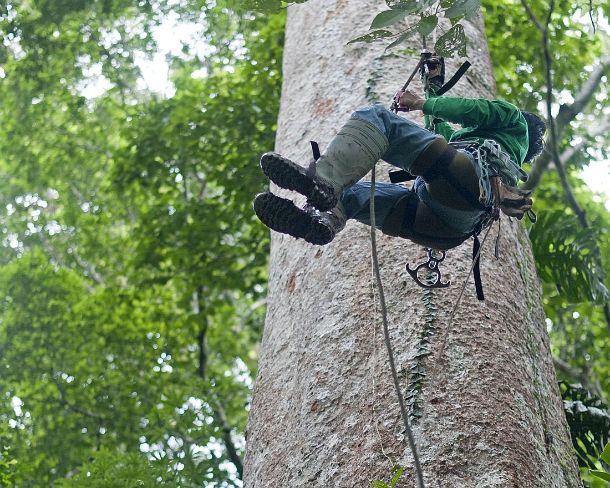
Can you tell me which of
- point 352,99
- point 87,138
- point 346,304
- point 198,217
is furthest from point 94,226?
point 346,304

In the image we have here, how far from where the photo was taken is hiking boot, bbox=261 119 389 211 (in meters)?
2.52

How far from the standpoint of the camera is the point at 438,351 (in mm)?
2613

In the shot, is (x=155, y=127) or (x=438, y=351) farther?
(x=155, y=127)

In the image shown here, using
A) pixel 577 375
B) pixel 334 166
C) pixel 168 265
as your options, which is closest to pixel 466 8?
pixel 334 166

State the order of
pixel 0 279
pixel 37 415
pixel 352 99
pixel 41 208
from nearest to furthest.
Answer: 1. pixel 352 99
2. pixel 37 415
3. pixel 0 279
4. pixel 41 208

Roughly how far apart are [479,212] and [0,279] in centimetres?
618

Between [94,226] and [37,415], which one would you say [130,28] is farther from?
[37,415]

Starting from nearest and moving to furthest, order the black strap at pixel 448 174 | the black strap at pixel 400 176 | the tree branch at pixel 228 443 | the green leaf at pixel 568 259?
the black strap at pixel 448 174, the black strap at pixel 400 176, the green leaf at pixel 568 259, the tree branch at pixel 228 443

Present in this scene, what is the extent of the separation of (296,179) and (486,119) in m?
0.80

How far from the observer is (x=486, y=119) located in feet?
9.69

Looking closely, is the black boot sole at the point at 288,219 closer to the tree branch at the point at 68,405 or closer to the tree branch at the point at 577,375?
the tree branch at the point at 577,375

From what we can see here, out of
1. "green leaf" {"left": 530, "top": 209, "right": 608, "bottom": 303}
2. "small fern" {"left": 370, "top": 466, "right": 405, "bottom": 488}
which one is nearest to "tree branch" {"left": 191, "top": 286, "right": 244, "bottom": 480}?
"green leaf" {"left": 530, "top": 209, "right": 608, "bottom": 303}

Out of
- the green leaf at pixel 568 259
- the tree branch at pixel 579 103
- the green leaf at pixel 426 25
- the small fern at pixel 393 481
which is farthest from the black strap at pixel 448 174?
the green leaf at pixel 568 259

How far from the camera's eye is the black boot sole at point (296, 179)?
251 cm
